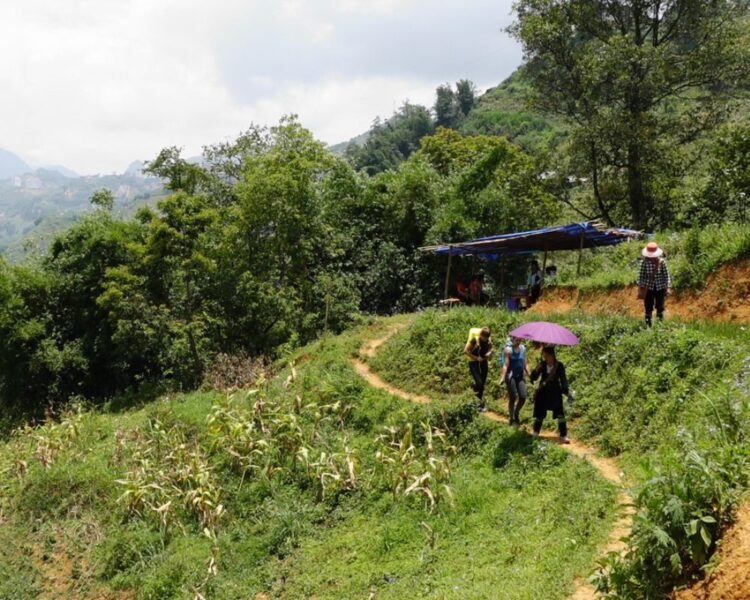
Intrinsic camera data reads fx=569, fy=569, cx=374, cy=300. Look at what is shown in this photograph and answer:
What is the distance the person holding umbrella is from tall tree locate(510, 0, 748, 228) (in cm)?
1483

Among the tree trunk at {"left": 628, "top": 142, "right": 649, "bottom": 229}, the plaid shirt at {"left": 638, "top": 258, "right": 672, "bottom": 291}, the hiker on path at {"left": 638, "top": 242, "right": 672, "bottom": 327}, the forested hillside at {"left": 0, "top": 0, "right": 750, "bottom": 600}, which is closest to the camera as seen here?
the forested hillside at {"left": 0, "top": 0, "right": 750, "bottom": 600}

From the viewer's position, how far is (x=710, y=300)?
500 inches

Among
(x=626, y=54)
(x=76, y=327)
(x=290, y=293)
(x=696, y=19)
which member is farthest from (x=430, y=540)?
(x=696, y=19)

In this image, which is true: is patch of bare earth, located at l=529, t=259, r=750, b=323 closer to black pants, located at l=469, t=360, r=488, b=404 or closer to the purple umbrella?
black pants, located at l=469, t=360, r=488, b=404

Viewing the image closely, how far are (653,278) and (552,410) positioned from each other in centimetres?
340

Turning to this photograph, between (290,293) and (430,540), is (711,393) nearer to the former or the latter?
(430,540)

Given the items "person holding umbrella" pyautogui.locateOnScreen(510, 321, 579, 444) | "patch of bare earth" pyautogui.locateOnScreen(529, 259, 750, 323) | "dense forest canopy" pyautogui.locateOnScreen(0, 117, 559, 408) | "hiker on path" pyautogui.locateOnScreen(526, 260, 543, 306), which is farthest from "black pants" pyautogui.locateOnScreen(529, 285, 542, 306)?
"person holding umbrella" pyautogui.locateOnScreen(510, 321, 579, 444)

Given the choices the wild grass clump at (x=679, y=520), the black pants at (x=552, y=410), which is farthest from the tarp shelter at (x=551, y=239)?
the wild grass clump at (x=679, y=520)

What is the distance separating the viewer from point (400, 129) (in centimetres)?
10662

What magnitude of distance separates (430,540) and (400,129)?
344 ft

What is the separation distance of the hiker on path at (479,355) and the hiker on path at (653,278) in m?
2.98

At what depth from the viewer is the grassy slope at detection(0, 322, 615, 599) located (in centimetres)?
684

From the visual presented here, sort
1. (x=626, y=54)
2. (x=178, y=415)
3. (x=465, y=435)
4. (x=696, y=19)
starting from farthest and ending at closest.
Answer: (x=696, y=19) → (x=626, y=54) → (x=178, y=415) → (x=465, y=435)

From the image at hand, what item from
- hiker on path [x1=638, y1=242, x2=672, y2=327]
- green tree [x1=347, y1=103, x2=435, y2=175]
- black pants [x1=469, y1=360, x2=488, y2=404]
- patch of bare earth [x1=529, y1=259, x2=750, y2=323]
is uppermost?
A: green tree [x1=347, y1=103, x2=435, y2=175]
